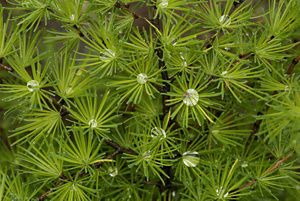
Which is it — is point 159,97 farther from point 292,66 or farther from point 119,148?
point 292,66

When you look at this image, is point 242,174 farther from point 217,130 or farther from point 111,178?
point 111,178

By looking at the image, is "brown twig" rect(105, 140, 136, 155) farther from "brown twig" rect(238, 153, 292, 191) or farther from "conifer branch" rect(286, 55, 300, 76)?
"conifer branch" rect(286, 55, 300, 76)

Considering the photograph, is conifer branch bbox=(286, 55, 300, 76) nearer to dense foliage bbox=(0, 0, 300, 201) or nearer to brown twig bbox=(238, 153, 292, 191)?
dense foliage bbox=(0, 0, 300, 201)

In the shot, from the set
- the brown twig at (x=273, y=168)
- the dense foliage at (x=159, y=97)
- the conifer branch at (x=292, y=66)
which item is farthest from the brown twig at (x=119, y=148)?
the conifer branch at (x=292, y=66)

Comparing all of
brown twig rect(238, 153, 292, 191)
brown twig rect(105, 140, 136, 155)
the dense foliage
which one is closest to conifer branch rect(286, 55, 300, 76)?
the dense foliage

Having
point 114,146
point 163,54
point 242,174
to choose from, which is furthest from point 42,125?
point 242,174

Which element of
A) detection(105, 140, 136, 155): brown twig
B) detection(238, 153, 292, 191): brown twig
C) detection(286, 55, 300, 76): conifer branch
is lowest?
detection(238, 153, 292, 191): brown twig

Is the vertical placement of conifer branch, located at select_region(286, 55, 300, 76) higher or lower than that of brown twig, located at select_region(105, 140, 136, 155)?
higher

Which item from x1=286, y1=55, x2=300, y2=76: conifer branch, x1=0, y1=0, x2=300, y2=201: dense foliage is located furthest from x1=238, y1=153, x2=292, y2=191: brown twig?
x1=286, y1=55, x2=300, y2=76: conifer branch

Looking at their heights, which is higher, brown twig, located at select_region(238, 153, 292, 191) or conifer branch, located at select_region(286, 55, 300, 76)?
conifer branch, located at select_region(286, 55, 300, 76)
